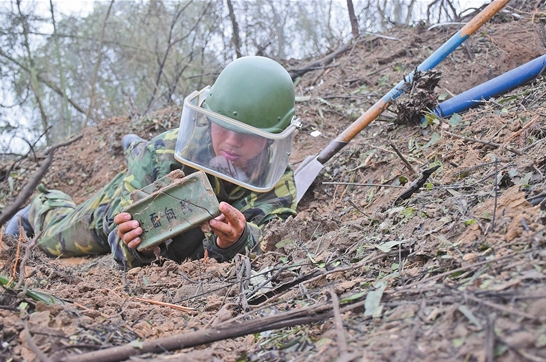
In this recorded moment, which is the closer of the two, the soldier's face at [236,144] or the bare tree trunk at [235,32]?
the soldier's face at [236,144]

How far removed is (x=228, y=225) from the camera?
8.70 feet

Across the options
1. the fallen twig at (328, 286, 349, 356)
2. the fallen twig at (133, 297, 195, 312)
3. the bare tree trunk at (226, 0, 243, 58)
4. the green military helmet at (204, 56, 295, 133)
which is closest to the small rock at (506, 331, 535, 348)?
the fallen twig at (328, 286, 349, 356)

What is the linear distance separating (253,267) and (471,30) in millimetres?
2546

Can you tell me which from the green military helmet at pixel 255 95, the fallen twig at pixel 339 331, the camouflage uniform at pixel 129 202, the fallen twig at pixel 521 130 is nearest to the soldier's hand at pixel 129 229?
the camouflage uniform at pixel 129 202

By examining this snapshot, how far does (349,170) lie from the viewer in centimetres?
388

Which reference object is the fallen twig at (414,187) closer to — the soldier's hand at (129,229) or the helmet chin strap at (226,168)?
the helmet chin strap at (226,168)

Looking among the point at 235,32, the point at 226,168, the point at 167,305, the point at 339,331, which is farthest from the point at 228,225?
the point at 235,32

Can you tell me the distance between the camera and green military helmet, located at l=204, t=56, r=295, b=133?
2934mm

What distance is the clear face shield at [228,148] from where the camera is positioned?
282 centimetres

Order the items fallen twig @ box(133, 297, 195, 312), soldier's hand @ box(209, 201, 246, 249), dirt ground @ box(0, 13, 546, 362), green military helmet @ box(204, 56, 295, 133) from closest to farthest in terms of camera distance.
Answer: dirt ground @ box(0, 13, 546, 362)
fallen twig @ box(133, 297, 195, 312)
soldier's hand @ box(209, 201, 246, 249)
green military helmet @ box(204, 56, 295, 133)

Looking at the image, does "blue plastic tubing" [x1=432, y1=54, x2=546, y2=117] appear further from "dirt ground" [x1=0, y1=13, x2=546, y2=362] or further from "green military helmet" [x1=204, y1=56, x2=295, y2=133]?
"green military helmet" [x1=204, y1=56, x2=295, y2=133]

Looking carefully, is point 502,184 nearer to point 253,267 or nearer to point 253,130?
point 253,267

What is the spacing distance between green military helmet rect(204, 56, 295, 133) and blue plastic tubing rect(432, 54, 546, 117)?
1212mm

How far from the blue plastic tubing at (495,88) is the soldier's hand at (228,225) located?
69.5 inches
